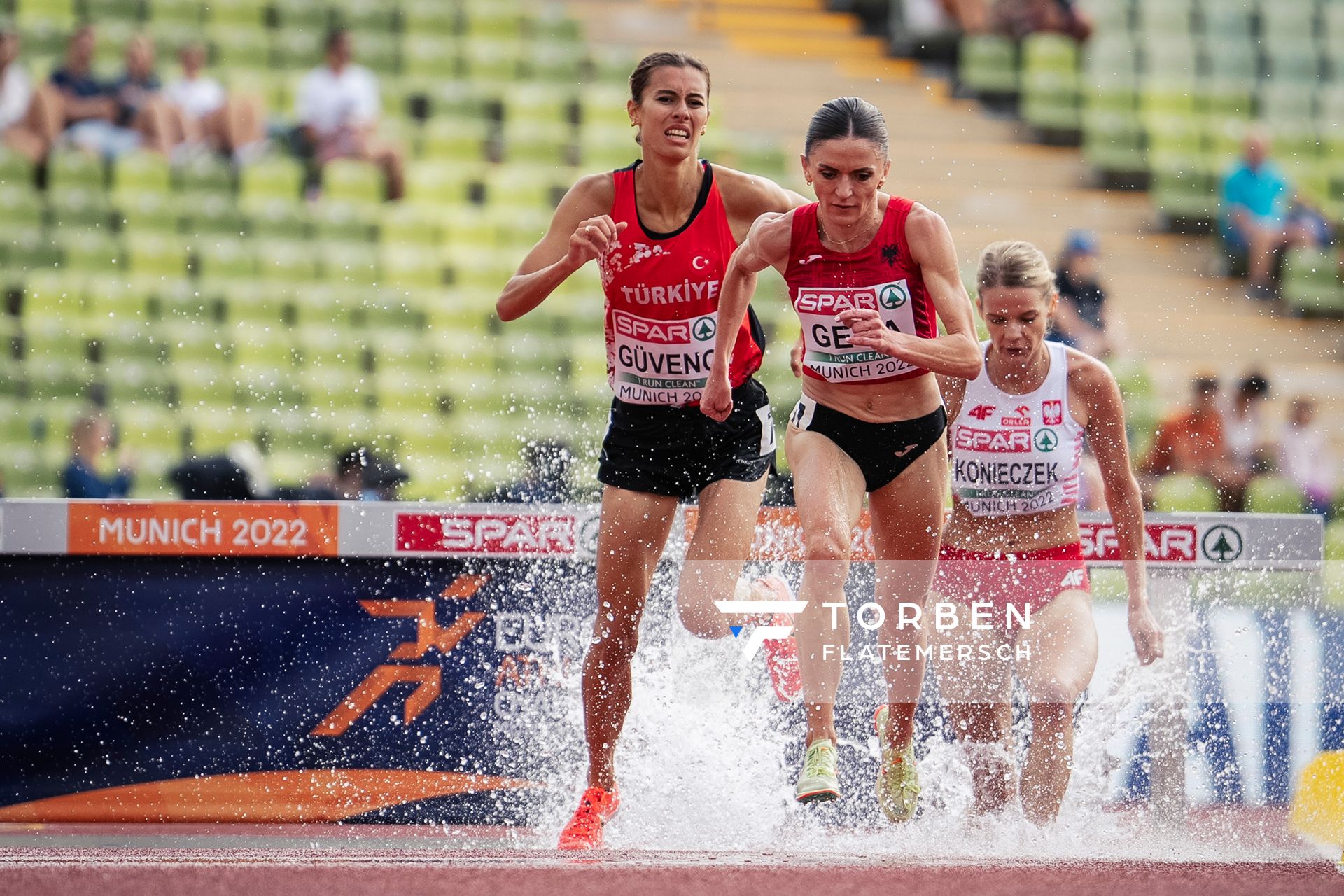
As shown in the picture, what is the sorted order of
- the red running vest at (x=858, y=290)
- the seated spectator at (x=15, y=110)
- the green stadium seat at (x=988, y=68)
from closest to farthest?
the red running vest at (x=858, y=290)
the seated spectator at (x=15, y=110)
the green stadium seat at (x=988, y=68)

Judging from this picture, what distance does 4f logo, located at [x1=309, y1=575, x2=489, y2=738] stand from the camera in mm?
6027

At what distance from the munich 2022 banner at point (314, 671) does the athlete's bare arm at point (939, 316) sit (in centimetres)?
145

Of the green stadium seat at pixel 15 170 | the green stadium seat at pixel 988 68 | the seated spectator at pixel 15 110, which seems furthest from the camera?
the green stadium seat at pixel 988 68

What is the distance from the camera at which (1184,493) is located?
30.1ft

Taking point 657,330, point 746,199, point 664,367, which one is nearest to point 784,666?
point 664,367

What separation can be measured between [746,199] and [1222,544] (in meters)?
2.30

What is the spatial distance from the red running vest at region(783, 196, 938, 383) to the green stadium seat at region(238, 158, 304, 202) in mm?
6600

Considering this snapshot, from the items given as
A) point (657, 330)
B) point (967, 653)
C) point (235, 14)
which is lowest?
point (967, 653)

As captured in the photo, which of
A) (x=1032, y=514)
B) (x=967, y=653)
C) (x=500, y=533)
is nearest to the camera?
(x=1032, y=514)

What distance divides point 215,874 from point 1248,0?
41.5ft

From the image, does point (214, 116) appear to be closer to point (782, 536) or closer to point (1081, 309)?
point (1081, 309)

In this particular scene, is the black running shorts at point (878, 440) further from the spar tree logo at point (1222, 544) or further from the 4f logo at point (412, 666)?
the 4f logo at point (412, 666)

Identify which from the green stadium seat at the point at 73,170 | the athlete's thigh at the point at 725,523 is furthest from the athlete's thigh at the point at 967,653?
the green stadium seat at the point at 73,170

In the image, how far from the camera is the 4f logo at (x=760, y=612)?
5.23 m
